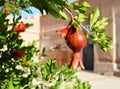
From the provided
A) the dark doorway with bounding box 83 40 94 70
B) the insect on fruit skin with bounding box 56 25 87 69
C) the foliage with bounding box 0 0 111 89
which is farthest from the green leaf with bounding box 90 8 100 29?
the dark doorway with bounding box 83 40 94 70

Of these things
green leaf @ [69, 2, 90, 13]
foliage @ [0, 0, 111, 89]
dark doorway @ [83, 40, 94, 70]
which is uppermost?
green leaf @ [69, 2, 90, 13]

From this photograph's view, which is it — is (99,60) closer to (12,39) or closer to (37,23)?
(37,23)

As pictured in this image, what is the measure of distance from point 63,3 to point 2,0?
0.42 meters

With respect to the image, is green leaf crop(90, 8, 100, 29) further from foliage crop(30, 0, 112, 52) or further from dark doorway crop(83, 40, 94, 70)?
dark doorway crop(83, 40, 94, 70)

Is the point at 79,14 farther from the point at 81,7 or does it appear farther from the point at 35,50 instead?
the point at 35,50

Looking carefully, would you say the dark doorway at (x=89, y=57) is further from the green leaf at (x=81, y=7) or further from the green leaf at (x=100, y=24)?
the green leaf at (x=81, y=7)

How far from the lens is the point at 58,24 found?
14492mm

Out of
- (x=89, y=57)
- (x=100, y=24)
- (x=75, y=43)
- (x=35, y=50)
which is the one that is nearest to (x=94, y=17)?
(x=100, y=24)

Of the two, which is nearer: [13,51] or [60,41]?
[13,51]

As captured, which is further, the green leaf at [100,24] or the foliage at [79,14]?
the green leaf at [100,24]

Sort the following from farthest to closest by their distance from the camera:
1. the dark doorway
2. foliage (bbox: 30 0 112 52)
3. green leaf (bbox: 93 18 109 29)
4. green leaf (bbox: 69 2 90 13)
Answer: the dark doorway < green leaf (bbox: 93 18 109 29) < green leaf (bbox: 69 2 90 13) < foliage (bbox: 30 0 112 52)

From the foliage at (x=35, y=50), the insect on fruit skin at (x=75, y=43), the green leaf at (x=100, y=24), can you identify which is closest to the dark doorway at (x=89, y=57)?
the foliage at (x=35, y=50)

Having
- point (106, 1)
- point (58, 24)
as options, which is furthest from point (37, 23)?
point (106, 1)

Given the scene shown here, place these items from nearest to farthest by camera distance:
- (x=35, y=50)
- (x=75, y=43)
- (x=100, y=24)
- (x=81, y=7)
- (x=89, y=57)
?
(x=75, y=43), (x=81, y=7), (x=100, y=24), (x=35, y=50), (x=89, y=57)
